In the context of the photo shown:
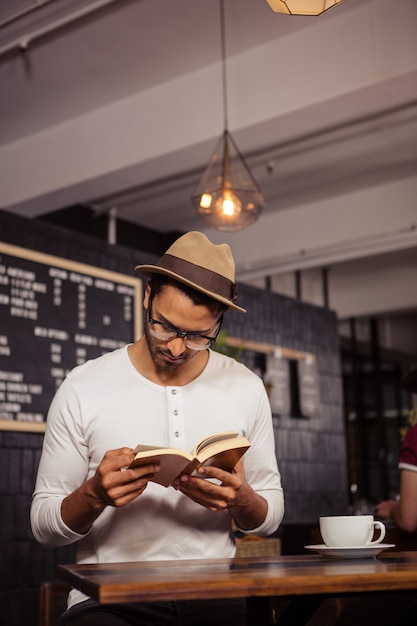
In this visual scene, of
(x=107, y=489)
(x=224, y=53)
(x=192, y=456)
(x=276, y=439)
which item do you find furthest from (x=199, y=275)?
(x=276, y=439)

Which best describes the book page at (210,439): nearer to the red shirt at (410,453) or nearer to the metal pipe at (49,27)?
the red shirt at (410,453)

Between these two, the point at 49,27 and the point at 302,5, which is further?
the point at 49,27

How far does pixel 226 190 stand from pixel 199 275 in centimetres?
258

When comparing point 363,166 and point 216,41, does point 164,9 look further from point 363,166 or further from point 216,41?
point 363,166

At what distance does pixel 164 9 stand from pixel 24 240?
1.56m

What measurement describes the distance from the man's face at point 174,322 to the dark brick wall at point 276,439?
9.11 feet

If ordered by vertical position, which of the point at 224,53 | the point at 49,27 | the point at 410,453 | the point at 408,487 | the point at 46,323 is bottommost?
the point at 408,487

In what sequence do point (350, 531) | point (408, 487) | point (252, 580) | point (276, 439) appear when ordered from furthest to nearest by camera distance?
point (276, 439) → point (408, 487) → point (350, 531) → point (252, 580)

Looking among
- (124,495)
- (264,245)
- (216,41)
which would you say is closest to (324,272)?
(264,245)

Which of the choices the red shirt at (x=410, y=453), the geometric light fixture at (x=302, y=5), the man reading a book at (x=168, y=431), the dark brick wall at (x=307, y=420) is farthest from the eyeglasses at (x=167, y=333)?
the dark brick wall at (x=307, y=420)

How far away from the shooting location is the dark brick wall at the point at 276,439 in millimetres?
4645

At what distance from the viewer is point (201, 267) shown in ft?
7.04

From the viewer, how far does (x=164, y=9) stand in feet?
15.2

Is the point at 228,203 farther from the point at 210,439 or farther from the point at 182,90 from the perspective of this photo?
the point at 210,439
